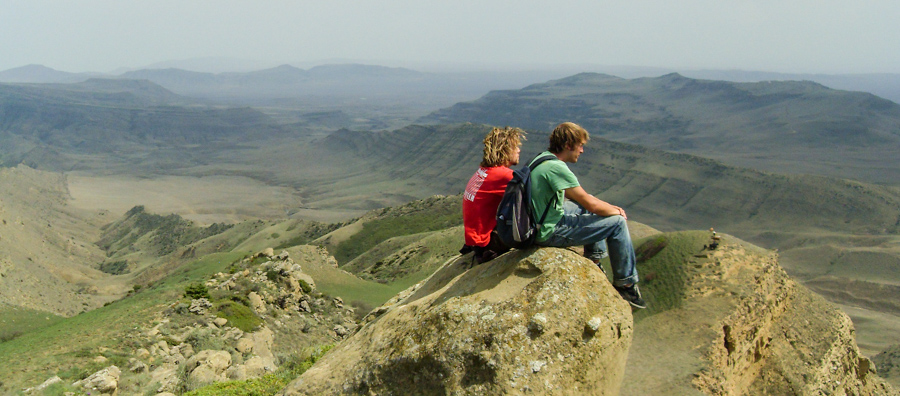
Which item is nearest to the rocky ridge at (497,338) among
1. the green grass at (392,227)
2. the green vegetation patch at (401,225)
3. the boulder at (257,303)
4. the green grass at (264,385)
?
the green grass at (264,385)

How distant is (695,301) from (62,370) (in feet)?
71.8

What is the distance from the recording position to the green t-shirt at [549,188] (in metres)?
6.63

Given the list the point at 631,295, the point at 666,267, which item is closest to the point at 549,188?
the point at 631,295

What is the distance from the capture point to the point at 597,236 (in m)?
6.93

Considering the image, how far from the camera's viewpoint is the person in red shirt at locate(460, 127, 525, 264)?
725cm

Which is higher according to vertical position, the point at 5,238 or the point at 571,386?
the point at 571,386

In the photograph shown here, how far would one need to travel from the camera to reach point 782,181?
11462cm

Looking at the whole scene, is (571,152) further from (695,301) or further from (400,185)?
(400,185)

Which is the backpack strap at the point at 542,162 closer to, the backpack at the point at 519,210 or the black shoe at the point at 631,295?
the backpack at the point at 519,210

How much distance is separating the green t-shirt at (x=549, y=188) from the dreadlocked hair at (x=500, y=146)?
58cm

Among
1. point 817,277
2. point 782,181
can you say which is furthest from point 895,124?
point 817,277

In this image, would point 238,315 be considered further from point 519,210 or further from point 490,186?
point 519,210

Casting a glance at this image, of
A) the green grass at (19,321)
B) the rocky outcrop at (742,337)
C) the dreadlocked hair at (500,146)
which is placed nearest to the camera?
the dreadlocked hair at (500,146)

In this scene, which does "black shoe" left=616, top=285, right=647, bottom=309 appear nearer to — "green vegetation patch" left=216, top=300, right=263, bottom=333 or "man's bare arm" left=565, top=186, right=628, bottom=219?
"man's bare arm" left=565, top=186, right=628, bottom=219
